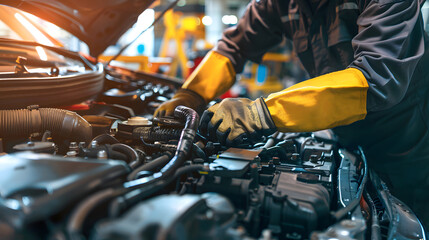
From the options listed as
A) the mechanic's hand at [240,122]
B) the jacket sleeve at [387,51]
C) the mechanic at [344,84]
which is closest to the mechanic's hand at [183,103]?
the mechanic at [344,84]

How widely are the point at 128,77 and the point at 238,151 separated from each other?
1.45m

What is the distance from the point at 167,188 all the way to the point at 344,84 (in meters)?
0.73

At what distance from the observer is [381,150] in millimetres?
1700

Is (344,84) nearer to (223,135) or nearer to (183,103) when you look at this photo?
(223,135)

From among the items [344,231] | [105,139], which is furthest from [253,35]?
[344,231]

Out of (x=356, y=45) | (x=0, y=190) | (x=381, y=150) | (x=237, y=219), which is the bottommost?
(x=381, y=150)

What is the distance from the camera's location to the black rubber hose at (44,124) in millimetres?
1044

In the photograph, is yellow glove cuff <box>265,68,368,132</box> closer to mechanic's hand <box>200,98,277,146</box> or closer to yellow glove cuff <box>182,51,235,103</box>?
mechanic's hand <box>200,98,277,146</box>

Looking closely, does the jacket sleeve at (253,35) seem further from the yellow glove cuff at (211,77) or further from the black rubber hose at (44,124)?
the black rubber hose at (44,124)

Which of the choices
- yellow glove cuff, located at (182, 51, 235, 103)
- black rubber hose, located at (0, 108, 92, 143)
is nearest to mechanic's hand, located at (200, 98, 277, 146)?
black rubber hose, located at (0, 108, 92, 143)

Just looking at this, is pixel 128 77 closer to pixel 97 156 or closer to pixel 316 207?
pixel 97 156

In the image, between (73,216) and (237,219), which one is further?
(237,219)

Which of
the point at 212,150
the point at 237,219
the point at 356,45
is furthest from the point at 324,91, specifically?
the point at 237,219

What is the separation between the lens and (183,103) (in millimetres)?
1704
